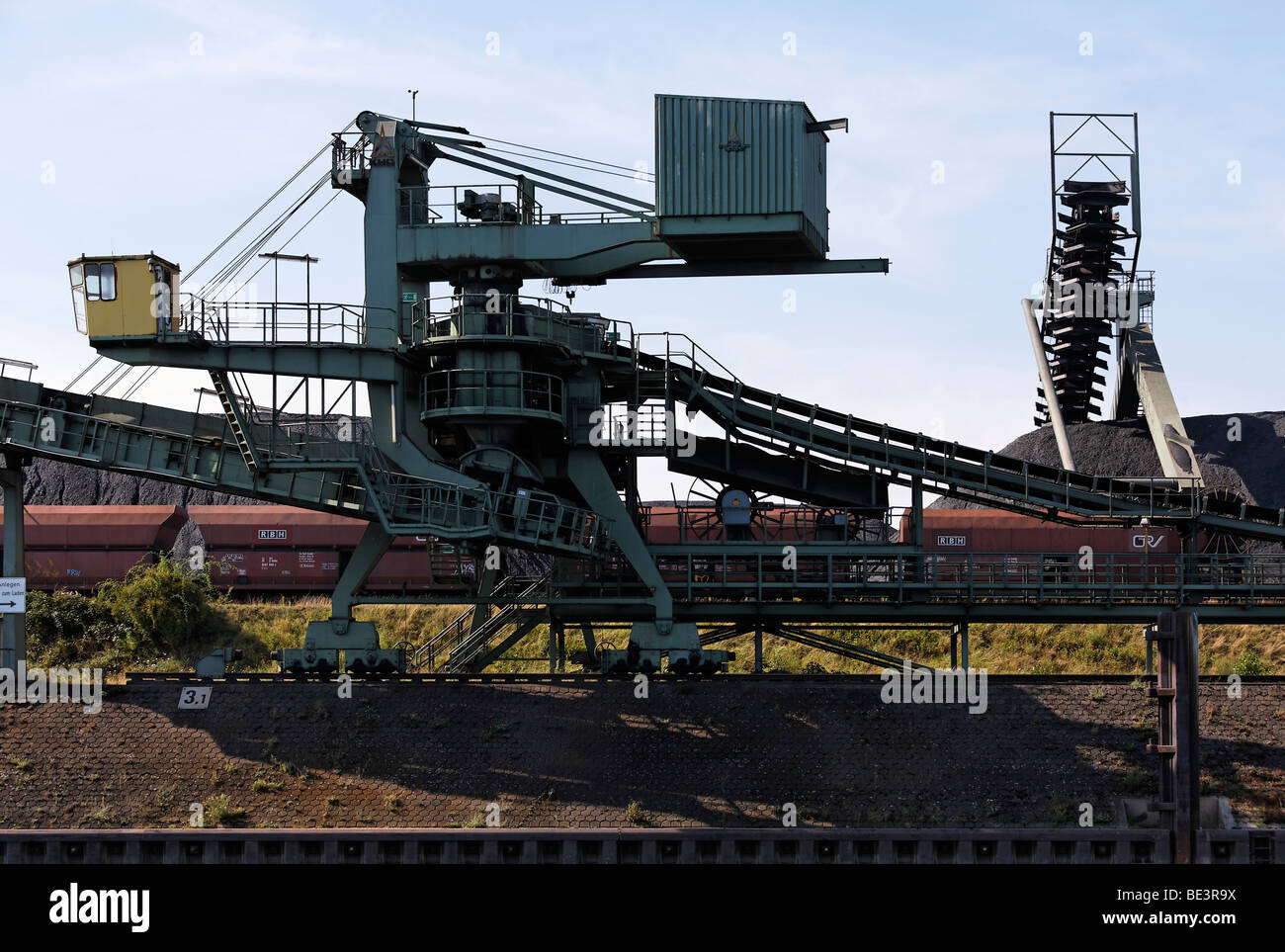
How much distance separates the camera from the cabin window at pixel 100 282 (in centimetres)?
3656

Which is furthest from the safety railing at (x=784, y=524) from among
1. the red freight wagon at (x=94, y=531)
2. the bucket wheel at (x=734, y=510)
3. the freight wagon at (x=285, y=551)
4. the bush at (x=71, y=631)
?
the red freight wagon at (x=94, y=531)

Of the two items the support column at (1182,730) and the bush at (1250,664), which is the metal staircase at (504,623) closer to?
the support column at (1182,730)

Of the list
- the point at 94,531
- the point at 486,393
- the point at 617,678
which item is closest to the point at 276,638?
the point at 94,531

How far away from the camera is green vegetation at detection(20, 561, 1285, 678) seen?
49.8 metres

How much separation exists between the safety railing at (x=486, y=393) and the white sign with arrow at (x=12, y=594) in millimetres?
10929

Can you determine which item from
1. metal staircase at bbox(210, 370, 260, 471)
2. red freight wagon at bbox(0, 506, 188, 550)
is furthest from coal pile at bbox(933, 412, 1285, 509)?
metal staircase at bbox(210, 370, 260, 471)

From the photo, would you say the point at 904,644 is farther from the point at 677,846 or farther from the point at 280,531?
the point at 677,846

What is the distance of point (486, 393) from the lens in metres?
36.4

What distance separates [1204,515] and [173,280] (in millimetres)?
27410

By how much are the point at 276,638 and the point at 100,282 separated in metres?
18.6

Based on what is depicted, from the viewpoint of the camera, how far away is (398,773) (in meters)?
32.3
